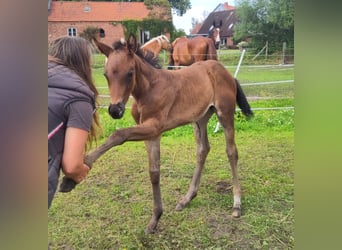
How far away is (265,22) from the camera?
167 cm

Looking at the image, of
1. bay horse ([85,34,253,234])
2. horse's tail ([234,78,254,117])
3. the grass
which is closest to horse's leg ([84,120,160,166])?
bay horse ([85,34,253,234])

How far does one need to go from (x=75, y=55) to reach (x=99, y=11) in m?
0.46

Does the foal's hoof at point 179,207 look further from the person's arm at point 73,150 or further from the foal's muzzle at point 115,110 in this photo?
the person's arm at point 73,150

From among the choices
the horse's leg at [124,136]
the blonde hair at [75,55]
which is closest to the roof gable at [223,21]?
the horse's leg at [124,136]

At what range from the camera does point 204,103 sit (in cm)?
182

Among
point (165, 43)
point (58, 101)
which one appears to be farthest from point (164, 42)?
point (58, 101)

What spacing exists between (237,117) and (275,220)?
57 cm

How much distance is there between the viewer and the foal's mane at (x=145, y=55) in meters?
1.47

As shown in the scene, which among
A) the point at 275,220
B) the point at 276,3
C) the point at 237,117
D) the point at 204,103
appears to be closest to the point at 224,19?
the point at 276,3

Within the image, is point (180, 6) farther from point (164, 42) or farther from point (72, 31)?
point (72, 31)

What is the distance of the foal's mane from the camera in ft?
4.82
